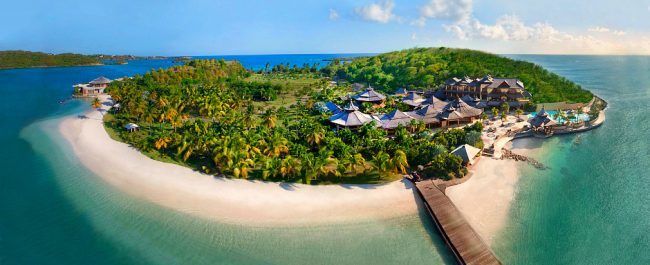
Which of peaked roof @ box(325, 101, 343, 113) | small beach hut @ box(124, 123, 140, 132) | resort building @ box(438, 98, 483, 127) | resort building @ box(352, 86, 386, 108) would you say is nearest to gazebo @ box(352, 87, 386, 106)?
resort building @ box(352, 86, 386, 108)

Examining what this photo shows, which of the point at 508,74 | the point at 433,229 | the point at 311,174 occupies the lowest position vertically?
the point at 433,229

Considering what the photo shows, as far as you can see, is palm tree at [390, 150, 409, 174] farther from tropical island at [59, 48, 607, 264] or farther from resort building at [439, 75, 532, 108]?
resort building at [439, 75, 532, 108]

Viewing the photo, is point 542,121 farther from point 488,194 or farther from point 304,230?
point 304,230

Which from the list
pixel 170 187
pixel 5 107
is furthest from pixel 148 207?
pixel 5 107

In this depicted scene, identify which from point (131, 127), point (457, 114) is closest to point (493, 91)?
point (457, 114)

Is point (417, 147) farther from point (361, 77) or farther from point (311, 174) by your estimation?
point (361, 77)

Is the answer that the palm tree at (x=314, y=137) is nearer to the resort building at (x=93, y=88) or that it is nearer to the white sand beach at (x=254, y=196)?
the white sand beach at (x=254, y=196)
